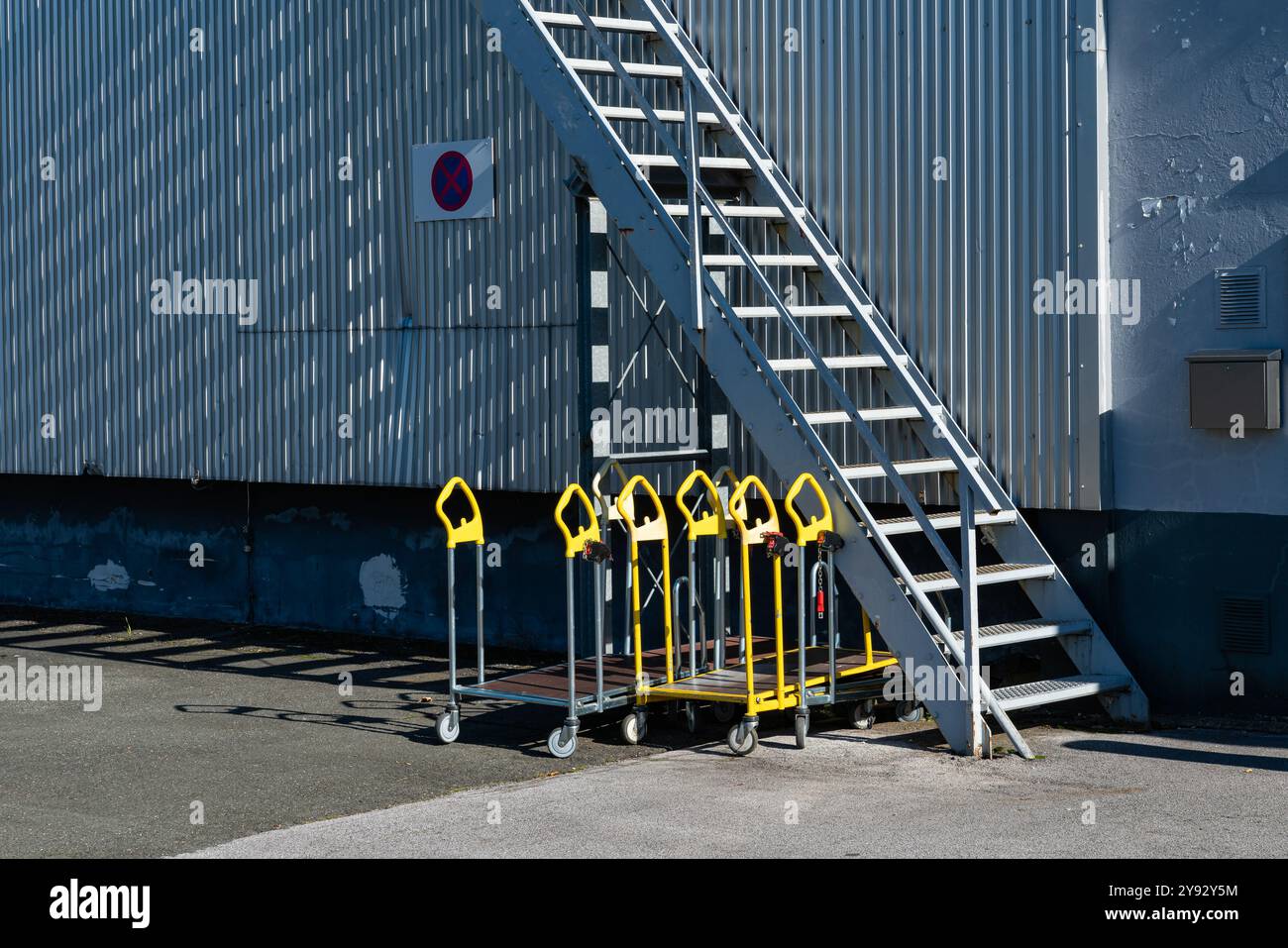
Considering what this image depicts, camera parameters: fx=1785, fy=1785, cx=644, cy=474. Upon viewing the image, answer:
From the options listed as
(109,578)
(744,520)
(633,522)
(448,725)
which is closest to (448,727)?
(448,725)

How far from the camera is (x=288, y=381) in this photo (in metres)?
16.3

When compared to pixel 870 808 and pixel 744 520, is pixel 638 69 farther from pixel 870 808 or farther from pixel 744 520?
pixel 870 808

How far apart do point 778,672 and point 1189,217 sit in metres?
3.89

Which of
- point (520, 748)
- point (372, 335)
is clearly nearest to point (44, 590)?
point (372, 335)

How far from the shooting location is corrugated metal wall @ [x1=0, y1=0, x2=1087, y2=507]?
12.0 m

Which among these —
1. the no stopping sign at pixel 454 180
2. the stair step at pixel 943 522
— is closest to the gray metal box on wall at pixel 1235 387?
the stair step at pixel 943 522

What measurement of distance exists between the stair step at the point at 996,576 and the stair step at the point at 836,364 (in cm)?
149

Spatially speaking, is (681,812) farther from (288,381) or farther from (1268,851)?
(288,381)

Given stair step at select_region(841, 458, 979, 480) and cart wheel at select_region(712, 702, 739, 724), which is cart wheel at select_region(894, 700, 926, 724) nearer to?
cart wheel at select_region(712, 702, 739, 724)

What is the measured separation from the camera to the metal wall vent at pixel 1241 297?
1095 centimetres

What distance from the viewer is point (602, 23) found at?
12.8 metres

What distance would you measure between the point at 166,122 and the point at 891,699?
9601 mm

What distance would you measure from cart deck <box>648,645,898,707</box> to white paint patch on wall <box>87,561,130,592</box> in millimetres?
8650

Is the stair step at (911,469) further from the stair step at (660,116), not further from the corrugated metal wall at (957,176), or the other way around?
the stair step at (660,116)
